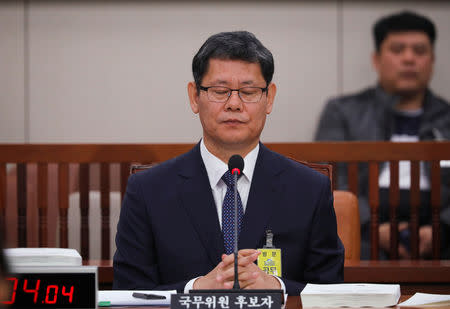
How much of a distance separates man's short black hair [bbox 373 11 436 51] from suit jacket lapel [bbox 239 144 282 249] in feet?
8.34

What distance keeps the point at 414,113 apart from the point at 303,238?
96.9 inches

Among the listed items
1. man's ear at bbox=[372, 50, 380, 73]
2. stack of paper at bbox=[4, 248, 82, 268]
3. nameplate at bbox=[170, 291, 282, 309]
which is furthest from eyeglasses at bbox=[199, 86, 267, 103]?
man's ear at bbox=[372, 50, 380, 73]

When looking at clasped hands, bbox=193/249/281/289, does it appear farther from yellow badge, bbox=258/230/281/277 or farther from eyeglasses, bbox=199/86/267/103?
eyeglasses, bbox=199/86/267/103

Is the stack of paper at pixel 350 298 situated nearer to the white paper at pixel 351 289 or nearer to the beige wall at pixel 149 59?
the white paper at pixel 351 289

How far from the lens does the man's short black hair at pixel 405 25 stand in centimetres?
420

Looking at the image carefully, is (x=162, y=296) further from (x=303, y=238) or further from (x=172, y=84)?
(x=172, y=84)

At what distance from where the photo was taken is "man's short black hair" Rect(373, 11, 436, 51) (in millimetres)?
4200

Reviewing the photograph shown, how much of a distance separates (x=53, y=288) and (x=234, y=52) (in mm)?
816

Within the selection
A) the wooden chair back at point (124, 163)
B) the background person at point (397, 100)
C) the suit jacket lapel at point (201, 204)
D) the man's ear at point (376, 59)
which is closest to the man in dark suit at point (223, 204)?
the suit jacket lapel at point (201, 204)

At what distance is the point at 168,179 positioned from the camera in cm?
190

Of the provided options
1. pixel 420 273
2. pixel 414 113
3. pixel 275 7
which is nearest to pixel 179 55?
pixel 275 7

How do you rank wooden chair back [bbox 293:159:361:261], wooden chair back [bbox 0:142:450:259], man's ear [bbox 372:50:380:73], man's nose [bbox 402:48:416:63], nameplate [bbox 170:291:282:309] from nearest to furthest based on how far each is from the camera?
nameplate [bbox 170:291:282:309]
wooden chair back [bbox 293:159:361:261]
wooden chair back [bbox 0:142:450:259]
man's nose [bbox 402:48:416:63]
man's ear [bbox 372:50:380:73]

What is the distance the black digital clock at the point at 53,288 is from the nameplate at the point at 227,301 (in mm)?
156

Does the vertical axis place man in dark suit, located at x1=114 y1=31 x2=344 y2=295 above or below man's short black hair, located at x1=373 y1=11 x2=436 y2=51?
below
